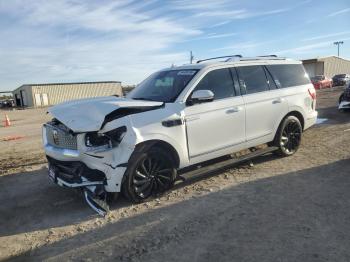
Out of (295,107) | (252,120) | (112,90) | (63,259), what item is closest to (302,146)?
(295,107)

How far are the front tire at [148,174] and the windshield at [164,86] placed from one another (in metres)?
0.97

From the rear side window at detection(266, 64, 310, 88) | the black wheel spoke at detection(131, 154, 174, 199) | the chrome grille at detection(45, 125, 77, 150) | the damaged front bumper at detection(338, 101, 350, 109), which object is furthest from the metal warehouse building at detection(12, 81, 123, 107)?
the black wheel spoke at detection(131, 154, 174, 199)

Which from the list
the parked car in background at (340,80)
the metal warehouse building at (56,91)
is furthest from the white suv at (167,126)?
the metal warehouse building at (56,91)

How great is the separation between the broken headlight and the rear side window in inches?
146

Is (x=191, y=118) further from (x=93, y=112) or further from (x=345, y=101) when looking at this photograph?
(x=345, y=101)

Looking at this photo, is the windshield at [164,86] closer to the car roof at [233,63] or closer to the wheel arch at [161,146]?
the car roof at [233,63]

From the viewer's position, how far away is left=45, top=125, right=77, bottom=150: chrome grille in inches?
213

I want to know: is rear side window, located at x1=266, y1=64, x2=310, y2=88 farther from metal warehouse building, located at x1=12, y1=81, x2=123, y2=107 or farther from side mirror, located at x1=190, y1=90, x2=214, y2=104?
metal warehouse building, located at x1=12, y1=81, x2=123, y2=107

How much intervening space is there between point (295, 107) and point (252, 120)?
1.44 m

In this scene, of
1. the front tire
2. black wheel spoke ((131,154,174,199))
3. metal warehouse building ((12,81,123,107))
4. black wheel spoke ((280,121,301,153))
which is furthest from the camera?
metal warehouse building ((12,81,123,107))

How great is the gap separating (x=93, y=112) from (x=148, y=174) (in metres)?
1.21

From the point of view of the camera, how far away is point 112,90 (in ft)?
261

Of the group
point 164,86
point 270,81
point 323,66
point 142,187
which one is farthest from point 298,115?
point 323,66

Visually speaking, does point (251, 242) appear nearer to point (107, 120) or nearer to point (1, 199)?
point (107, 120)
